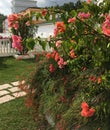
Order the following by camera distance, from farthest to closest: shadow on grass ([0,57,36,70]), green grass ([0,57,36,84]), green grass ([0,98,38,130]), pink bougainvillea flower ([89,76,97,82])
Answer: shadow on grass ([0,57,36,70]), green grass ([0,57,36,84]), green grass ([0,98,38,130]), pink bougainvillea flower ([89,76,97,82])

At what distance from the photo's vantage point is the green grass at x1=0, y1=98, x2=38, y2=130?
5.03m

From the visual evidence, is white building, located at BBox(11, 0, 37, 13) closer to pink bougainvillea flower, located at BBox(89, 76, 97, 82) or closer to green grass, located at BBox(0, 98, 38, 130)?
green grass, located at BBox(0, 98, 38, 130)

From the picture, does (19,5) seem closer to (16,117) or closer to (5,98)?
(5,98)

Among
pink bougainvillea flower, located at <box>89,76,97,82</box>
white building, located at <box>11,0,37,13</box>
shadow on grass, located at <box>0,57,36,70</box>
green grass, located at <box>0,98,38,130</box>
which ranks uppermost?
white building, located at <box>11,0,37,13</box>

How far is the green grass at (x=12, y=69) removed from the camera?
9.00 m

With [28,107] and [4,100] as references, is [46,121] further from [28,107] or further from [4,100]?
[4,100]

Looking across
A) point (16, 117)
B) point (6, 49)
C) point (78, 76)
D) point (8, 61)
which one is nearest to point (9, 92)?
point (16, 117)

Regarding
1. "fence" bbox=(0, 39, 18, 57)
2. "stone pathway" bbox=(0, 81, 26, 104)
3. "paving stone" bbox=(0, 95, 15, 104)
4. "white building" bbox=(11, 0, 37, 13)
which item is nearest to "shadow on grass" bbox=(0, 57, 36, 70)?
"fence" bbox=(0, 39, 18, 57)

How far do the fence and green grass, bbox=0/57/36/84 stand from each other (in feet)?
2.31

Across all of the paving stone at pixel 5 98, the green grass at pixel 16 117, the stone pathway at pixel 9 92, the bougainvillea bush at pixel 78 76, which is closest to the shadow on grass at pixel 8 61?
the stone pathway at pixel 9 92

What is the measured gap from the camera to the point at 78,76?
4516 mm

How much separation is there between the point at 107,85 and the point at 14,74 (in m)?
6.73

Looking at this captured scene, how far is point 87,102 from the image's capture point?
372 centimetres

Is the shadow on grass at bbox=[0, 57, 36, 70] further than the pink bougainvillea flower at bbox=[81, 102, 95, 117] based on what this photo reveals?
Yes
